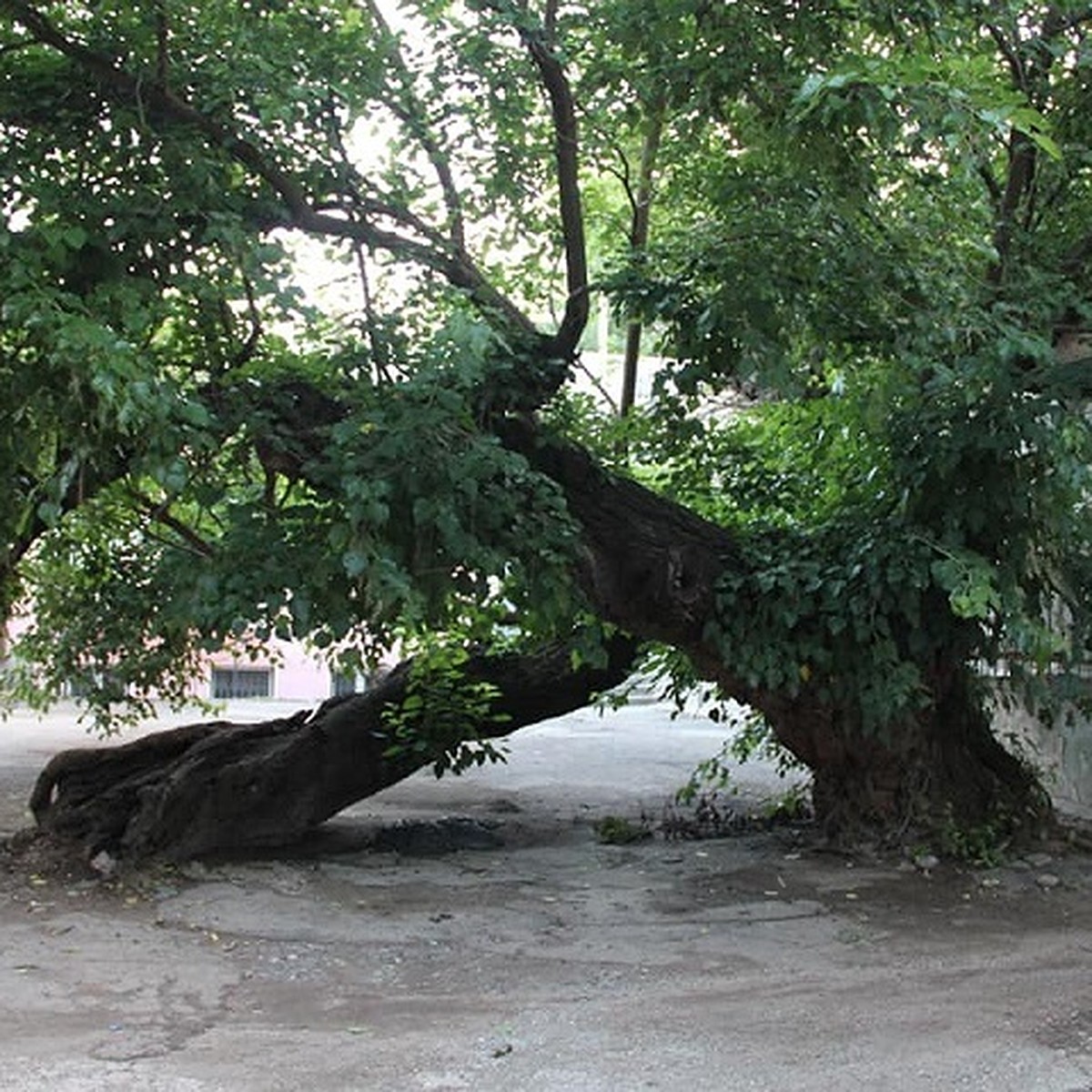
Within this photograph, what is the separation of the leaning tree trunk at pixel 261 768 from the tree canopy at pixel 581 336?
5.16 feet

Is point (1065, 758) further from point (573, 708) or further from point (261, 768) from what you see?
point (261, 768)

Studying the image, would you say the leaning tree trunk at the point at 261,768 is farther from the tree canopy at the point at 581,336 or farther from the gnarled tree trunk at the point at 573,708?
the tree canopy at the point at 581,336

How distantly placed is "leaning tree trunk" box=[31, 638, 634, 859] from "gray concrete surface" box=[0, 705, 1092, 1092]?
358mm

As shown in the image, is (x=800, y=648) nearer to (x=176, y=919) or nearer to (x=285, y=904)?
(x=285, y=904)

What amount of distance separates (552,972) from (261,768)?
3795 mm

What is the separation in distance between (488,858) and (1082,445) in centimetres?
503

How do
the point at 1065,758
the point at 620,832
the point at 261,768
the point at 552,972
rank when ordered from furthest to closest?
the point at 1065,758
the point at 620,832
the point at 261,768
the point at 552,972

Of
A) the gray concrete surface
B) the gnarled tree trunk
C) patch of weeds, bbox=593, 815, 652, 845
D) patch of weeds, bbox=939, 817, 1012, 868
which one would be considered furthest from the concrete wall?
patch of weeds, bbox=593, 815, 652, 845

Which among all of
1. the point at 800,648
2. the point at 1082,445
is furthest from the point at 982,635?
the point at 1082,445

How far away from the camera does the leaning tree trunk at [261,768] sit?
372 inches

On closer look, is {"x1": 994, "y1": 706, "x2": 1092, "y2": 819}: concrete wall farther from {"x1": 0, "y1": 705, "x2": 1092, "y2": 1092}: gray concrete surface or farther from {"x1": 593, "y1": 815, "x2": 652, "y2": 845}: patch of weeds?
{"x1": 593, "y1": 815, "x2": 652, "y2": 845}: patch of weeds

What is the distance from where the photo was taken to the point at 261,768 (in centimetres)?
988

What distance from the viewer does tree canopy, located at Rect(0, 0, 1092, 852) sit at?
237 inches

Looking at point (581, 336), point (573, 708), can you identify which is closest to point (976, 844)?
point (573, 708)
